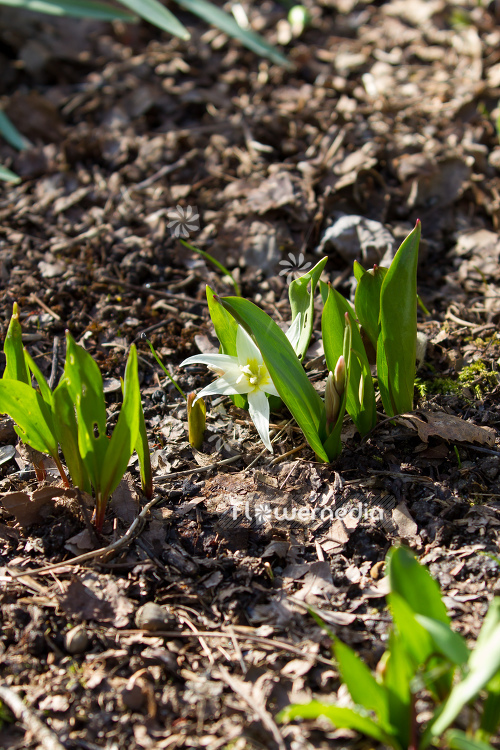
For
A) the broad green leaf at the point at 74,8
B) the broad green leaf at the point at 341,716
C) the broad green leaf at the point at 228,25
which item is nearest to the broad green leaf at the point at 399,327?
the broad green leaf at the point at 341,716

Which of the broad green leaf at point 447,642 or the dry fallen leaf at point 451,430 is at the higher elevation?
the broad green leaf at point 447,642

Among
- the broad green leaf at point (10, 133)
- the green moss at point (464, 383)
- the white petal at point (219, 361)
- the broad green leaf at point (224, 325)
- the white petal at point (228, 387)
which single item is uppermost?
the broad green leaf at point (10, 133)

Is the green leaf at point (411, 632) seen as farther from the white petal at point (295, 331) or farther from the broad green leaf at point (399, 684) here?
the white petal at point (295, 331)

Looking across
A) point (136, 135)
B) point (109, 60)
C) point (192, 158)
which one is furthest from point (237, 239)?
point (109, 60)

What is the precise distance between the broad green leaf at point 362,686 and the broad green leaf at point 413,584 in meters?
0.16

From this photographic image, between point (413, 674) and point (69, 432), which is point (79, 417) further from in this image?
point (413, 674)

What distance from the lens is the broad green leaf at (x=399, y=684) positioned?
42.8 inches

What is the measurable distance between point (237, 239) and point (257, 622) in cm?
191

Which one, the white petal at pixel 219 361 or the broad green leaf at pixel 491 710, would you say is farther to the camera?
the white petal at pixel 219 361

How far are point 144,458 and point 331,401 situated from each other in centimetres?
60

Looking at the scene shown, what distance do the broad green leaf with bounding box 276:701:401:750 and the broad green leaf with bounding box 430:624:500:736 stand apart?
0.44ft

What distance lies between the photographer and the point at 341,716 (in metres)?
1.09

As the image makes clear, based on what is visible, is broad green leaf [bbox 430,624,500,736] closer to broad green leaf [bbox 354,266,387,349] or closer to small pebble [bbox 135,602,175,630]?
small pebble [bbox 135,602,175,630]

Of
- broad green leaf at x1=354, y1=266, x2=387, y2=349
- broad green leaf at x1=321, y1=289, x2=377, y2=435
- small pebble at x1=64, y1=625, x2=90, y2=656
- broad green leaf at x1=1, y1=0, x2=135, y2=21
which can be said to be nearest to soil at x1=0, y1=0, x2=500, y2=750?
small pebble at x1=64, y1=625, x2=90, y2=656
